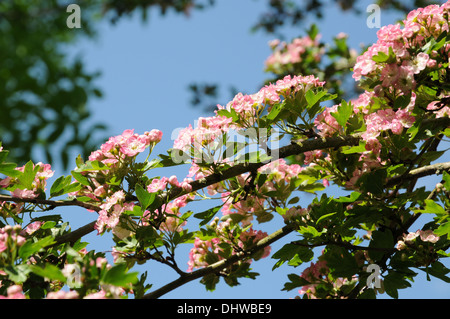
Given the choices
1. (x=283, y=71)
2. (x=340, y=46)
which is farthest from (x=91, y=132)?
(x=340, y=46)

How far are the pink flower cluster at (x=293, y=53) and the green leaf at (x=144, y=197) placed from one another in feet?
10.1

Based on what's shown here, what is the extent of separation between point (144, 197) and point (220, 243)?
0.65 metres

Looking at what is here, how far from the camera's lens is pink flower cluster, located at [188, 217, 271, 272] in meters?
2.40

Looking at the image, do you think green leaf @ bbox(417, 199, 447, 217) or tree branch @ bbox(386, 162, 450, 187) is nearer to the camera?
green leaf @ bbox(417, 199, 447, 217)

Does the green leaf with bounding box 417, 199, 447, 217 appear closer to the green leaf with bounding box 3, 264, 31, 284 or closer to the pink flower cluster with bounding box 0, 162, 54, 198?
the green leaf with bounding box 3, 264, 31, 284

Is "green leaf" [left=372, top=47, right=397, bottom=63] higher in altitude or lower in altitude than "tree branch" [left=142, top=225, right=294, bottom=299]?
higher

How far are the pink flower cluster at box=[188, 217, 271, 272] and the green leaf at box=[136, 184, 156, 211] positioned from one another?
617mm

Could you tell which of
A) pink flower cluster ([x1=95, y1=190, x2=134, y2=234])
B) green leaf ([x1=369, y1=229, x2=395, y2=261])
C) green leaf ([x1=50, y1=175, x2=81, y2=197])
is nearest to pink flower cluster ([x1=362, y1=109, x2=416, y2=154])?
green leaf ([x1=369, y1=229, x2=395, y2=261])

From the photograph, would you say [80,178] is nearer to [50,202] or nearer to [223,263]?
[50,202]

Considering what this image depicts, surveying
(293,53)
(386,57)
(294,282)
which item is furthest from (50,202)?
(293,53)

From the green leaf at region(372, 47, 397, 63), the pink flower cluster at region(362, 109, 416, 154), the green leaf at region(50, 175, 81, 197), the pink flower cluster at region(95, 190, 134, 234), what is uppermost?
the green leaf at region(372, 47, 397, 63)

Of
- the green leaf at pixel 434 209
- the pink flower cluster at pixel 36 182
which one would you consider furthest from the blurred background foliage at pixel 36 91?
the green leaf at pixel 434 209

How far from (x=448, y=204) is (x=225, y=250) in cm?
109

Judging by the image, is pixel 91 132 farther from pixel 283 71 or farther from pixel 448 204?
pixel 283 71
